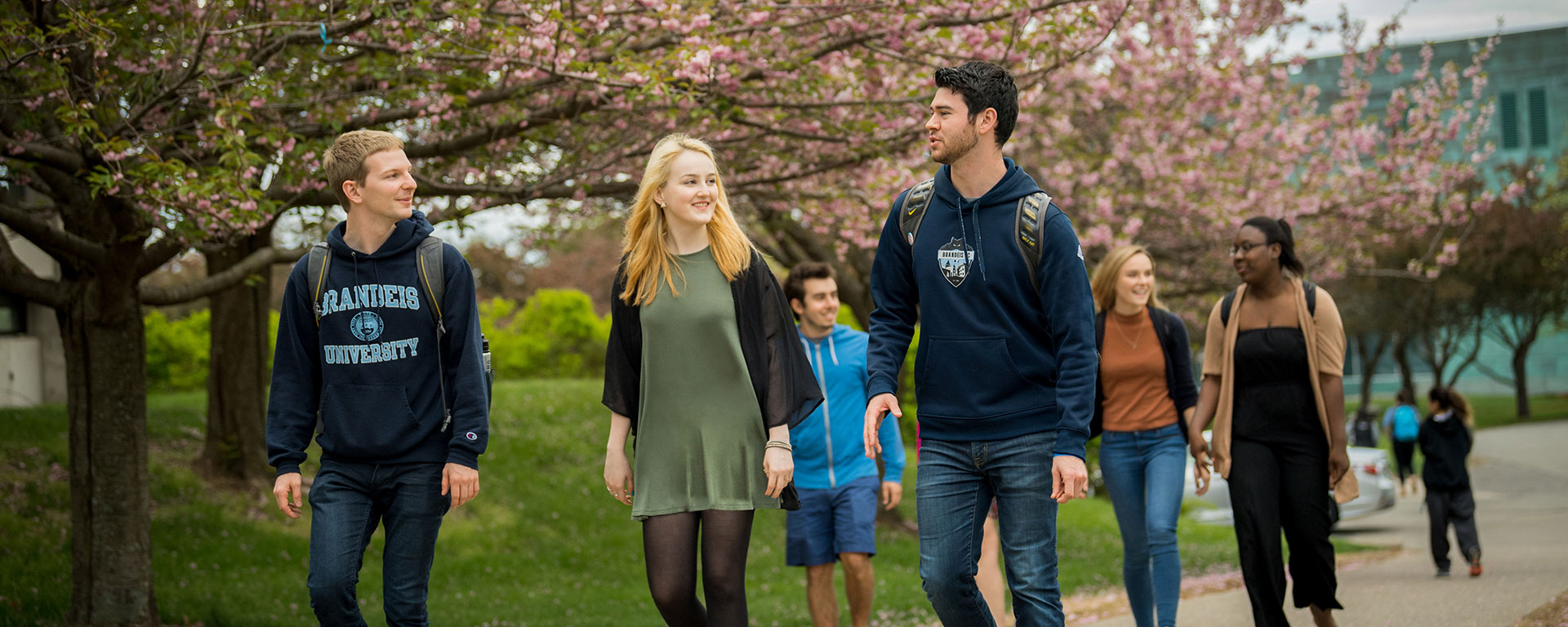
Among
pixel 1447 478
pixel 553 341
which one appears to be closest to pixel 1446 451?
pixel 1447 478

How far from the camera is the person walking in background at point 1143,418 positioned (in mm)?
5926

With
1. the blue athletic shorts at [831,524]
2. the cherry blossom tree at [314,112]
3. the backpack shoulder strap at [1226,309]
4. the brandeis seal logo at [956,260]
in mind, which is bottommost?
the blue athletic shorts at [831,524]

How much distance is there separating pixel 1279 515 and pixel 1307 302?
3.17ft

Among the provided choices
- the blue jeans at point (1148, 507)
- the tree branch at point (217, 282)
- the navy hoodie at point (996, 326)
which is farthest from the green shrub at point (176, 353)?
the navy hoodie at point (996, 326)

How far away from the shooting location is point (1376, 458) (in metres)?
16.7

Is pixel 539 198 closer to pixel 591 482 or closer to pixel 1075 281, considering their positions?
pixel 1075 281

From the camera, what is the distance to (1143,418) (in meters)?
6.09

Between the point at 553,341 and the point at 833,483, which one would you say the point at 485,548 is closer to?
the point at 833,483

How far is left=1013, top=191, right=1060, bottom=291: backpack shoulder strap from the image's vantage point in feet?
12.4

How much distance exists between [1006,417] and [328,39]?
472cm

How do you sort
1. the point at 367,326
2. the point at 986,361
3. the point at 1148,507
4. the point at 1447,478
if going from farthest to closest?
the point at 1447,478, the point at 1148,507, the point at 367,326, the point at 986,361

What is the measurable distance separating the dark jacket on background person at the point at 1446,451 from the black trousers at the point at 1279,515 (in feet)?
19.8

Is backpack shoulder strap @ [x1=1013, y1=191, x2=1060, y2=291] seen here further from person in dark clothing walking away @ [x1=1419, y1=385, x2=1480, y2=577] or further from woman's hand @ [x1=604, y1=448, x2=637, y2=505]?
person in dark clothing walking away @ [x1=1419, y1=385, x2=1480, y2=577]

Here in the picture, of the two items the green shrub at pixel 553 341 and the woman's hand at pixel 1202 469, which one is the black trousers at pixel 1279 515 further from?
the green shrub at pixel 553 341
